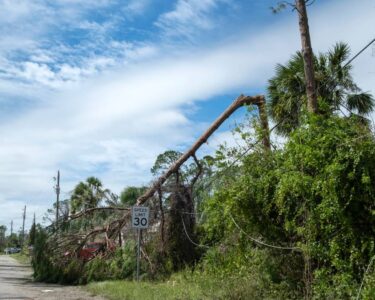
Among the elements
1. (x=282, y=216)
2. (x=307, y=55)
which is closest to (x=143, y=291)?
(x=282, y=216)

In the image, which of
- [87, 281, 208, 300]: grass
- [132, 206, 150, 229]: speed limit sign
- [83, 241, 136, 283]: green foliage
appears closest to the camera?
[87, 281, 208, 300]: grass

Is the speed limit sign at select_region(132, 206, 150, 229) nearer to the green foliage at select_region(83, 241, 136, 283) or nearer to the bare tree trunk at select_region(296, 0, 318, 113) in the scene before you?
the green foliage at select_region(83, 241, 136, 283)

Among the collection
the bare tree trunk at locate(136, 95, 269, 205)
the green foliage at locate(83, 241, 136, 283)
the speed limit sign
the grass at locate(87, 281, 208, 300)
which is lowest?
the grass at locate(87, 281, 208, 300)

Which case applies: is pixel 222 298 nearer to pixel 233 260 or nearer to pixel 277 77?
pixel 233 260

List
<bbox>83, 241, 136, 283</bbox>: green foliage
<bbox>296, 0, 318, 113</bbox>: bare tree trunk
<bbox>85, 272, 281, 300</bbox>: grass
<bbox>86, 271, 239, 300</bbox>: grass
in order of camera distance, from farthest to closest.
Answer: <bbox>83, 241, 136, 283</bbox>: green foliage < <bbox>86, 271, 239, 300</bbox>: grass < <bbox>296, 0, 318, 113</bbox>: bare tree trunk < <bbox>85, 272, 281, 300</bbox>: grass

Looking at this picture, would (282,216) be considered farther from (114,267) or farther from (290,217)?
(114,267)

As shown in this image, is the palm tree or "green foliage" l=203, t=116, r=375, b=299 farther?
the palm tree

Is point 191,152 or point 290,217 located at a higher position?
point 191,152

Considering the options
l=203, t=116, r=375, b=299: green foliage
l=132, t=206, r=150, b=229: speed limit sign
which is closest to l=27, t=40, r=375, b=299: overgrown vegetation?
l=203, t=116, r=375, b=299: green foliage

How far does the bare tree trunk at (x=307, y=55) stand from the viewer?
1255cm

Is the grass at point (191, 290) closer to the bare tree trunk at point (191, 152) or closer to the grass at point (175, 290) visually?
the grass at point (175, 290)

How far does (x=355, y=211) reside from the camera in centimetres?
890

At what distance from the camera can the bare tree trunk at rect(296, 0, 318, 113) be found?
12.5 meters

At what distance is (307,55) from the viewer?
1305 centimetres
